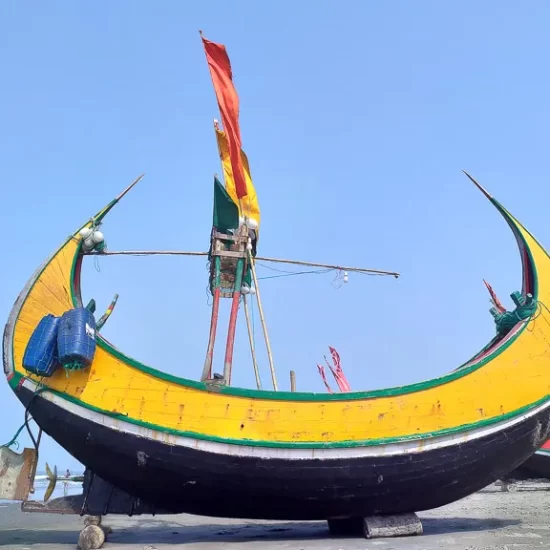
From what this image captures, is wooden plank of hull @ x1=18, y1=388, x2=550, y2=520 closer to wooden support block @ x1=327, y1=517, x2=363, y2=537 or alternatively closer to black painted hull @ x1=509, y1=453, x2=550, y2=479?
wooden support block @ x1=327, y1=517, x2=363, y2=537

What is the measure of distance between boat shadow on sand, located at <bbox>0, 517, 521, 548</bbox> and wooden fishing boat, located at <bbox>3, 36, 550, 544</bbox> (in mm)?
715

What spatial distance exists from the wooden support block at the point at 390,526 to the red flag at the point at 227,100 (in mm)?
6380

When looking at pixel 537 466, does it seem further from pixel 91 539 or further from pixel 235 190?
pixel 91 539

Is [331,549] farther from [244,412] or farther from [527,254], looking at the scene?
[527,254]

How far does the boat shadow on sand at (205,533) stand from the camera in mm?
9664

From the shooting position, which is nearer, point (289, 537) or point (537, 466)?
point (289, 537)

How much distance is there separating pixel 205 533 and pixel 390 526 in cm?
377

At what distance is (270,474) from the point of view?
8.61 meters

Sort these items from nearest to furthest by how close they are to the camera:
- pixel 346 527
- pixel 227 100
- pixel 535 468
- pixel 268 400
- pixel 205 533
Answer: pixel 268 400 → pixel 346 527 → pixel 205 533 → pixel 227 100 → pixel 535 468

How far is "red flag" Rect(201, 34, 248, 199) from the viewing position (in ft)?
37.0

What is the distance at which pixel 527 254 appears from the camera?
11.0 meters

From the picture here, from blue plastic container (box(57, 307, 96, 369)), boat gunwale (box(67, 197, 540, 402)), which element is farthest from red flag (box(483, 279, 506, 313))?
blue plastic container (box(57, 307, 96, 369))

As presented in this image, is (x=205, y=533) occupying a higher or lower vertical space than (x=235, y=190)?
lower

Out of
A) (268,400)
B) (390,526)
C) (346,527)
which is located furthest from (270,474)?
(346,527)
